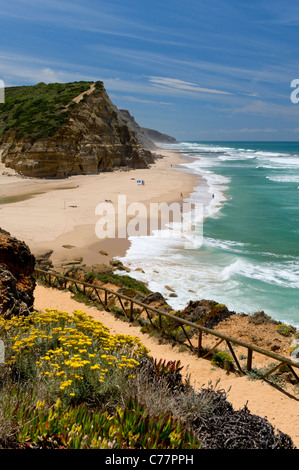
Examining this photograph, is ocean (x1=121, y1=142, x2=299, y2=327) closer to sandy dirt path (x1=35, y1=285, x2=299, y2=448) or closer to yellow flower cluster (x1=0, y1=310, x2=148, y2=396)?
sandy dirt path (x1=35, y1=285, x2=299, y2=448)

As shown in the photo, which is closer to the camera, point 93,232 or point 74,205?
point 93,232

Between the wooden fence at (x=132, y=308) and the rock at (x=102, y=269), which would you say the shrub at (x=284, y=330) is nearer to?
the wooden fence at (x=132, y=308)

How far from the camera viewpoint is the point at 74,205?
33.2m

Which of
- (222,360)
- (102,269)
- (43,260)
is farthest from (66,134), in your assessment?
(222,360)

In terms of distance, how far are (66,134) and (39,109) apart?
11.7 metres

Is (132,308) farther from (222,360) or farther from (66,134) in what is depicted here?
(66,134)

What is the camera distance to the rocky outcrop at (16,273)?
6.85m

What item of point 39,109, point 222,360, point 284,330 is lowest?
point 284,330

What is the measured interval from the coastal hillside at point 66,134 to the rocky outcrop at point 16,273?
41.8 m

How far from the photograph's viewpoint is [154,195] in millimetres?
39750

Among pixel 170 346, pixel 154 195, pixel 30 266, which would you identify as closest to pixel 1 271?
pixel 30 266

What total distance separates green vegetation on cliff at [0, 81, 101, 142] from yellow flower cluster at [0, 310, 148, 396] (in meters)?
47.8

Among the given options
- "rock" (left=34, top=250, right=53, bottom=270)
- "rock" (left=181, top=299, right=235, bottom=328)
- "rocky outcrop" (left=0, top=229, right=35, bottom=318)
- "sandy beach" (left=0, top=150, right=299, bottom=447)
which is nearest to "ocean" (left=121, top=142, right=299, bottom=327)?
"sandy beach" (left=0, top=150, right=299, bottom=447)

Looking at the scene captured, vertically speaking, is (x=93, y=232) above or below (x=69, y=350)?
below
